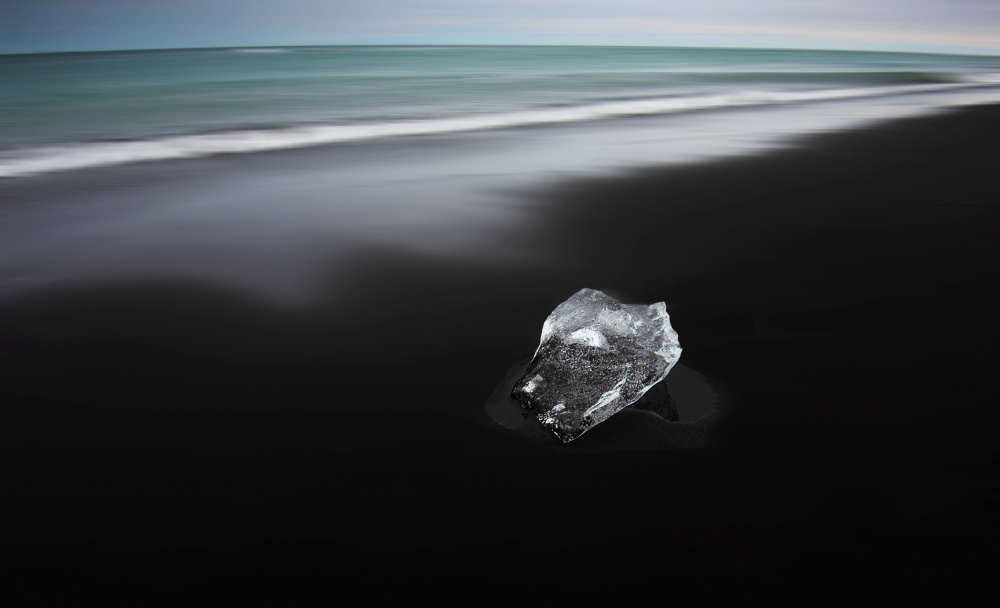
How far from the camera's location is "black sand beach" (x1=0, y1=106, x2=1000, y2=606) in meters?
1.54

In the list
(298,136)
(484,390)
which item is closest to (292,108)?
(298,136)

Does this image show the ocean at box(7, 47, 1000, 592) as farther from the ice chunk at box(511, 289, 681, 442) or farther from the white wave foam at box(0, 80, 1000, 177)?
the white wave foam at box(0, 80, 1000, 177)

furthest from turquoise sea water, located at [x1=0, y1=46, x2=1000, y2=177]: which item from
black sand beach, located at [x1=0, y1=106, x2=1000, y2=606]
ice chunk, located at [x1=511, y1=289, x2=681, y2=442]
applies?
ice chunk, located at [x1=511, y1=289, x2=681, y2=442]

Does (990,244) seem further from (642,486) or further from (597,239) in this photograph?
(642,486)

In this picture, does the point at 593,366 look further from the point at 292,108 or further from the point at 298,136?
the point at 292,108

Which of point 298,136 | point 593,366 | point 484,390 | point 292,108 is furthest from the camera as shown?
point 292,108

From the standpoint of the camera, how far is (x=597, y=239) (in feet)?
13.2

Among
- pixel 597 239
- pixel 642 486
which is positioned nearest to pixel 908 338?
pixel 642 486

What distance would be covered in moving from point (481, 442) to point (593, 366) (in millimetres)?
409

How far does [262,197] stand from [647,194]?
3.09 metres

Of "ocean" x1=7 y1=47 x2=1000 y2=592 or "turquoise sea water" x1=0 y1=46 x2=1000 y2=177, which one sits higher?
"turquoise sea water" x1=0 y1=46 x2=1000 y2=177

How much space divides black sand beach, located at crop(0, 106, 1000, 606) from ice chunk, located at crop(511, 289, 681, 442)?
0.10m

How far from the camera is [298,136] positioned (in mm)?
9391

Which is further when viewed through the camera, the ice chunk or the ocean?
the ice chunk
